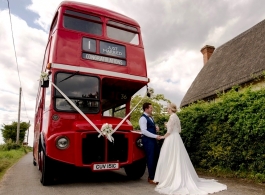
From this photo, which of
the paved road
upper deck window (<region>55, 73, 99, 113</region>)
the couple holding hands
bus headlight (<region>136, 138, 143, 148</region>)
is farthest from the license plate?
upper deck window (<region>55, 73, 99, 113</region>)

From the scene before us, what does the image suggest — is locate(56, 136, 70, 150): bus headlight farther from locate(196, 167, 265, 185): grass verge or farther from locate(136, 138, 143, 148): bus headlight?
locate(196, 167, 265, 185): grass verge

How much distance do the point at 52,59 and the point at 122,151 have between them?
281 cm

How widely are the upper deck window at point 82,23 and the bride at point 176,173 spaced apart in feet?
9.56

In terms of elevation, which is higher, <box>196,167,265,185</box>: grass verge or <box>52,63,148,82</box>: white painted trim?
<box>52,63,148,82</box>: white painted trim

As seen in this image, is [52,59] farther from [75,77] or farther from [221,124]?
[221,124]

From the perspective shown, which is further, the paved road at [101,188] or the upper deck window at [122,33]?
the upper deck window at [122,33]

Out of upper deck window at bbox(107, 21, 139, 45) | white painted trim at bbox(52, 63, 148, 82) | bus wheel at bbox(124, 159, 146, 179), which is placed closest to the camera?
white painted trim at bbox(52, 63, 148, 82)

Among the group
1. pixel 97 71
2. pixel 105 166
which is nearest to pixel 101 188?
pixel 105 166

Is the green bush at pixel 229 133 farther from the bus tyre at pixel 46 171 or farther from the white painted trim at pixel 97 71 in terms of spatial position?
the bus tyre at pixel 46 171

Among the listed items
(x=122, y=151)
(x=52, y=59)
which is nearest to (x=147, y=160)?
(x=122, y=151)

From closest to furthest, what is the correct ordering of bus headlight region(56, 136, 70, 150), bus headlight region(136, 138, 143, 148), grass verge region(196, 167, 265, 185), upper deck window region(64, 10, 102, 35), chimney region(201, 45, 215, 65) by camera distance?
bus headlight region(56, 136, 70, 150) → grass verge region(196, 167, 265, 185) → bus headlight region(136, 138, 143, 148) → upper deck window region(64, 10, 102, 35) → chimney region(201, 45, 215, 65)

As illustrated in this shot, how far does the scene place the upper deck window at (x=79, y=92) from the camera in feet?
19.0

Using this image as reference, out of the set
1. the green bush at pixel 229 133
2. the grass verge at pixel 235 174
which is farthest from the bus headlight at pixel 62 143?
the grass verge at pixel 235 174

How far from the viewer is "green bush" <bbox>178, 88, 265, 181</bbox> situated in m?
5.79
